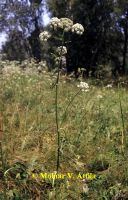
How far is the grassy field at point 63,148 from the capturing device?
13.8 feet

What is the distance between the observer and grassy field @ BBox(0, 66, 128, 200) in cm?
419

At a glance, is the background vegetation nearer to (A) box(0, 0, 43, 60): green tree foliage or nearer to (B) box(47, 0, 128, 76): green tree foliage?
(B) box(47, 0, 128, 76): green tree foliage

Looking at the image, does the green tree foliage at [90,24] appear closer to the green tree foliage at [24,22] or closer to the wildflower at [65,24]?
the green tree foliage at [24,22]

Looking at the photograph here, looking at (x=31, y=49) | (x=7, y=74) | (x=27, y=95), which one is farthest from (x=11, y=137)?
(x=31, y=49)

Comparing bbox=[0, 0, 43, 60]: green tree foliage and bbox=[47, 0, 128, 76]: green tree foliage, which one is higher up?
bbox=[0, 0, 43, 60]: green tree foliage

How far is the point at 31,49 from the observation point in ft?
113

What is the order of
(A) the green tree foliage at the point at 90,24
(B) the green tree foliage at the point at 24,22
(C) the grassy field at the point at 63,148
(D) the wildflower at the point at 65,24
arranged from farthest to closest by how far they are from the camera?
(B) the green tree foliage at the point at 24,22
(A) the green tree foliage at the point at 90,24
(C) the grassy field at the point at 63,148
(D) the wildflower at the point at 65,24

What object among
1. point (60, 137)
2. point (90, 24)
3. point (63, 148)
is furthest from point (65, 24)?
point (90, 24)

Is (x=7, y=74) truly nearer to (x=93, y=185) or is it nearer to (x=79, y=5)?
(x=93, y=185)

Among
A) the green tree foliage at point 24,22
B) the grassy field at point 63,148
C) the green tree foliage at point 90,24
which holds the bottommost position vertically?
the grassy field at point 63,148

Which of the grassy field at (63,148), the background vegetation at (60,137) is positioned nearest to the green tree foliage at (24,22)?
the background vegetation at (60,137)

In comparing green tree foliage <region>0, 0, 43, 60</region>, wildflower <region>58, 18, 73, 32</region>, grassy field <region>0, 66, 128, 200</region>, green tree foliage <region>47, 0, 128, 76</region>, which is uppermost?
green tree foliage <region>0, 0, 43, 60</region>

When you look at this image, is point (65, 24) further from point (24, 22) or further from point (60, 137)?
point (24, 22)

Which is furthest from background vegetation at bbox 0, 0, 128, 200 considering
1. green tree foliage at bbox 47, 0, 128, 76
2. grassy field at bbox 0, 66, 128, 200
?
green tree foliage at bbox 47, 0, 128, 76
